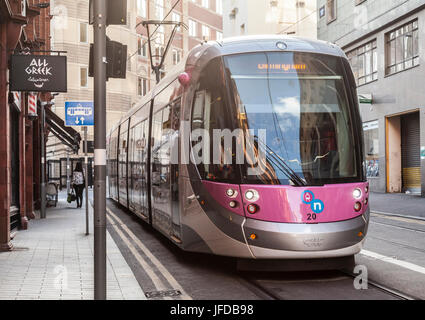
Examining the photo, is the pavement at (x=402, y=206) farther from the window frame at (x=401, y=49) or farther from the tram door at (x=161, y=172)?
the tram door at (x=161, y=172)

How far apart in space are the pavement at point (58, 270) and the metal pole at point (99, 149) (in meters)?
1.22

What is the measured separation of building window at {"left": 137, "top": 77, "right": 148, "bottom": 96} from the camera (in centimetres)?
4775

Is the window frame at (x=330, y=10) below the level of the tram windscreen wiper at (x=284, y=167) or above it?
above

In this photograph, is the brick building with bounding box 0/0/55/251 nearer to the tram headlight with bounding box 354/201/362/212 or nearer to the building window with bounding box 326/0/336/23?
the tram headlight with bounding box 354/201/362/212

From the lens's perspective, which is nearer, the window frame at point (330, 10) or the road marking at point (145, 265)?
the road marking at point (145, 265)

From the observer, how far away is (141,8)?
157 ft

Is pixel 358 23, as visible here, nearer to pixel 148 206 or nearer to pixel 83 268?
pixel 148 206

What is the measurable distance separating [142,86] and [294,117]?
4178 cm

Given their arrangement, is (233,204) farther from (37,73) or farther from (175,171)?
(37,73)

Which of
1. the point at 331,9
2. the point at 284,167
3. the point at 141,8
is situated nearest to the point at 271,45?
the point at 284,167

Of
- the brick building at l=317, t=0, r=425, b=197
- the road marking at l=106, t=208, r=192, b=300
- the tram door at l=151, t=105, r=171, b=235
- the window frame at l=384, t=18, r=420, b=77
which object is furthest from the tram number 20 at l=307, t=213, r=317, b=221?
the window frame at l=384, t=18, r=420, b=77

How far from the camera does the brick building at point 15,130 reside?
1043cm

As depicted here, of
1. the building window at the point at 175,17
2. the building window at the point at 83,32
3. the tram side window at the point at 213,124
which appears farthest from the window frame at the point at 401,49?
the building window at the point at 175,17

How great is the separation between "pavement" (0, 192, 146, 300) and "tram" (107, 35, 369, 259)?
4.25 ft
